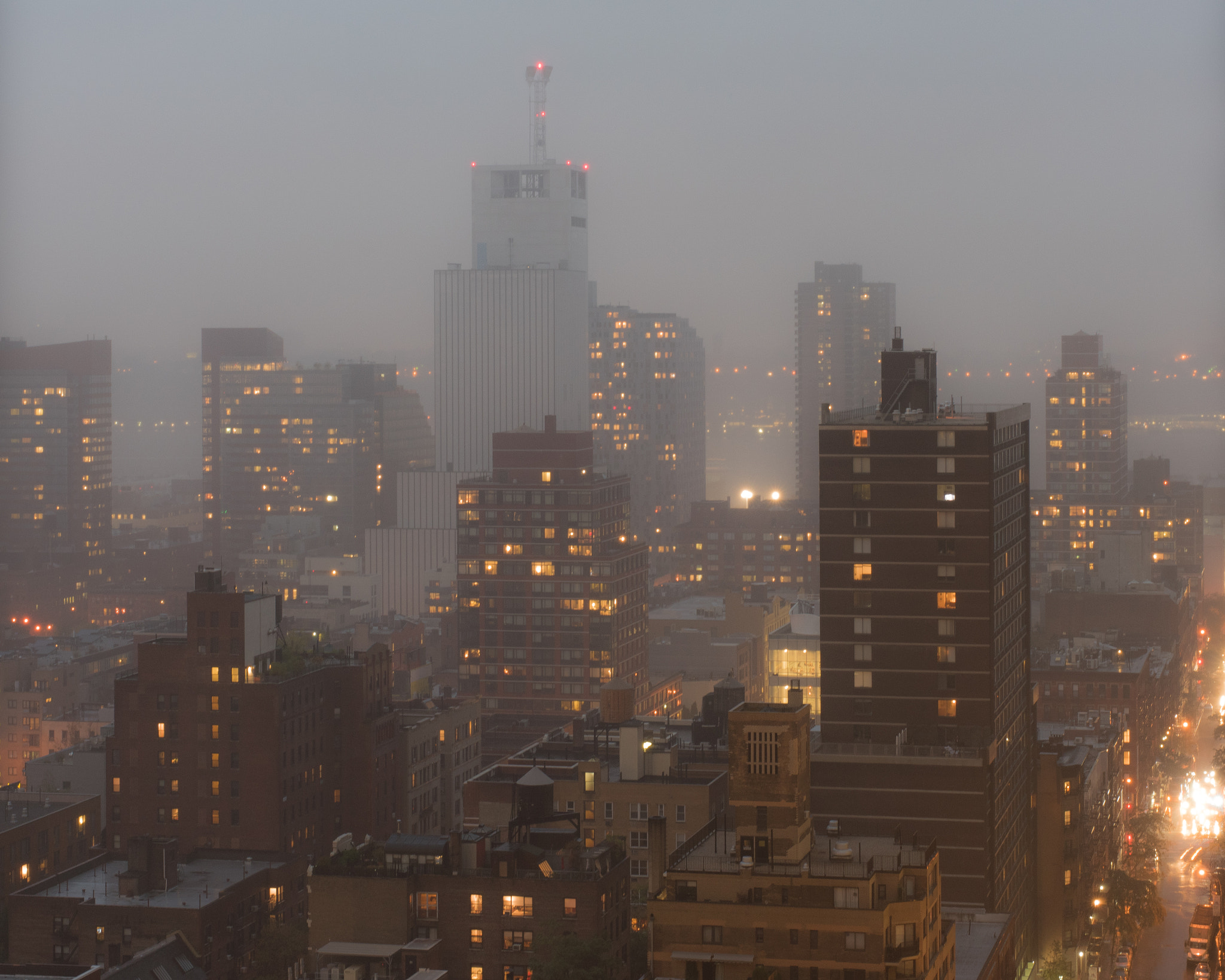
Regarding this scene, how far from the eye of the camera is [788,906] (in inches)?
3049

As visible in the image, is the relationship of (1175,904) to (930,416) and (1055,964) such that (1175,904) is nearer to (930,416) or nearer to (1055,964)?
(1055,964)

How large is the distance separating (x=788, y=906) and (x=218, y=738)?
191ft

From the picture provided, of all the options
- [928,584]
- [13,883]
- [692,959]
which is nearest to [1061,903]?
[928,584]

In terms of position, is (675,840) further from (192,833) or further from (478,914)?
(192,833)

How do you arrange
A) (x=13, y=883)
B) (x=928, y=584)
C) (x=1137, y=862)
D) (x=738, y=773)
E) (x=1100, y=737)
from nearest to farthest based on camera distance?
1. (x=738, y=773)
2. (x=928, y=584)
3. (x=13, y=883)
4. (x=1137, y=862)
5. (x=1100, y=737)

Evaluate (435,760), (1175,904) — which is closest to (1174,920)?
(1175,904)

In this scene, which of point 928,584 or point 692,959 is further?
point 928,584

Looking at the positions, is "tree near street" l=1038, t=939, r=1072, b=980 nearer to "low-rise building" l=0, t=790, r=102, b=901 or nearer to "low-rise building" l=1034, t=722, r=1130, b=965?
"low-rise building" l=1034, t=722, r=1130, b=965

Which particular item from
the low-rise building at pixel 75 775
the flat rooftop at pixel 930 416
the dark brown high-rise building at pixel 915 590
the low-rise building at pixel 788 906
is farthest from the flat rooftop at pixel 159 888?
the flat rooftop at pixel 930 416

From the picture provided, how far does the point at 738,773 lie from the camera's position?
8269cm

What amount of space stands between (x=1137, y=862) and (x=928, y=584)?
52.9 meters

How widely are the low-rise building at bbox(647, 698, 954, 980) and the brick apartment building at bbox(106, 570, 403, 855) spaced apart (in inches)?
1979

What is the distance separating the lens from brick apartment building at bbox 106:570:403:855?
124 metres

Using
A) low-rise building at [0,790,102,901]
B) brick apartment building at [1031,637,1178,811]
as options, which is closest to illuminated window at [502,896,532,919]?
low-rise building at [0,790,102,901]
